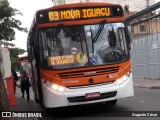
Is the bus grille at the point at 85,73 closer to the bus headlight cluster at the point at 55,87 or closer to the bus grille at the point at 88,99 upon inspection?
the bus headlight cluster at the point at 55,87

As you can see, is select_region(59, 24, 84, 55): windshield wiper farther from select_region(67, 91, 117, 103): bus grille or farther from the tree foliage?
the tree foliage

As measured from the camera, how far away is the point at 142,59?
1264 inches

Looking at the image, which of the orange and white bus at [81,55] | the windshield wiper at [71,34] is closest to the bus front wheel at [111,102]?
the orange and white bus at [81,55]

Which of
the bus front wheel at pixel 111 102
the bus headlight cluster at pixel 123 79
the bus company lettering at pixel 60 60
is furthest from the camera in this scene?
the bus front wheel at pixel 111 102

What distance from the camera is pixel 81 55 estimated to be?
11641 mm

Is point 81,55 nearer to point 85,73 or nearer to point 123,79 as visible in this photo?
point 85,73

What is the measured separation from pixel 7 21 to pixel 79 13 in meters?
17.9

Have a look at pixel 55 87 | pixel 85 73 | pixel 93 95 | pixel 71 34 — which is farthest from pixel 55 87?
pixel 71 34

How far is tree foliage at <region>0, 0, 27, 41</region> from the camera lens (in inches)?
1128

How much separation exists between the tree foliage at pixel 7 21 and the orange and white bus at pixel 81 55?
1715cm

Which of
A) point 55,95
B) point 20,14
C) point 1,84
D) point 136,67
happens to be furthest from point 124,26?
point 136,67

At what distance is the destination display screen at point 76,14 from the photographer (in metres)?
11.9

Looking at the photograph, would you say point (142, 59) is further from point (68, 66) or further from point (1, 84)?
point (1, 84)

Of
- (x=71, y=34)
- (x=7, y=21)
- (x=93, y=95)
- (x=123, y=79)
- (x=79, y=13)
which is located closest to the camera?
(x=93, y=95)
